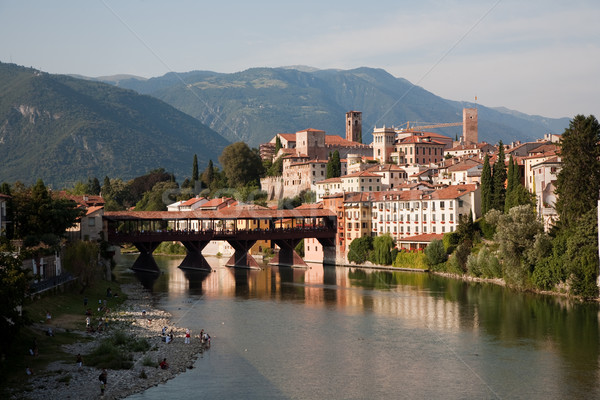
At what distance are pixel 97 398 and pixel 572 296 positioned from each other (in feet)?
122

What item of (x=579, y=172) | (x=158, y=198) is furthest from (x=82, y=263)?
(x=158, y=198)

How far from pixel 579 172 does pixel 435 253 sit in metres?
22.3

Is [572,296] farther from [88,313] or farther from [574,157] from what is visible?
[88,313]

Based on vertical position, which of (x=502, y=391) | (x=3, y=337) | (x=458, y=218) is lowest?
(x=502, y=391)

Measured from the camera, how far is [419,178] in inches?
4806

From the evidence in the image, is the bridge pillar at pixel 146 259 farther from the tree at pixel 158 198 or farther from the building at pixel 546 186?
the tree at pixel 158 198

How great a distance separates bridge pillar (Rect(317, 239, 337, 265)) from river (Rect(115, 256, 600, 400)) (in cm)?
2632

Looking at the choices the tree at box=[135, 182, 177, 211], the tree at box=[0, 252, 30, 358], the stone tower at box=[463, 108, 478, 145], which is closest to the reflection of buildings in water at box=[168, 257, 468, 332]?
the tree at box=[0, 252, 30, 358]

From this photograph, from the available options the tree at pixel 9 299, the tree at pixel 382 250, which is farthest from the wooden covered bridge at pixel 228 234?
the tree at pixel 9 299

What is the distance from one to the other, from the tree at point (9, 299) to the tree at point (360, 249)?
59637 mm

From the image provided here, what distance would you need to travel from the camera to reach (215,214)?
93.5m

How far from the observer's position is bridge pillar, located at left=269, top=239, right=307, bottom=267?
95.9 metres

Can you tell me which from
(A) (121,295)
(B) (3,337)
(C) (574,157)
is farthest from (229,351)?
(C) (574,157)

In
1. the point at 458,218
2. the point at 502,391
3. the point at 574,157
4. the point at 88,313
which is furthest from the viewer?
the point at 458,218
